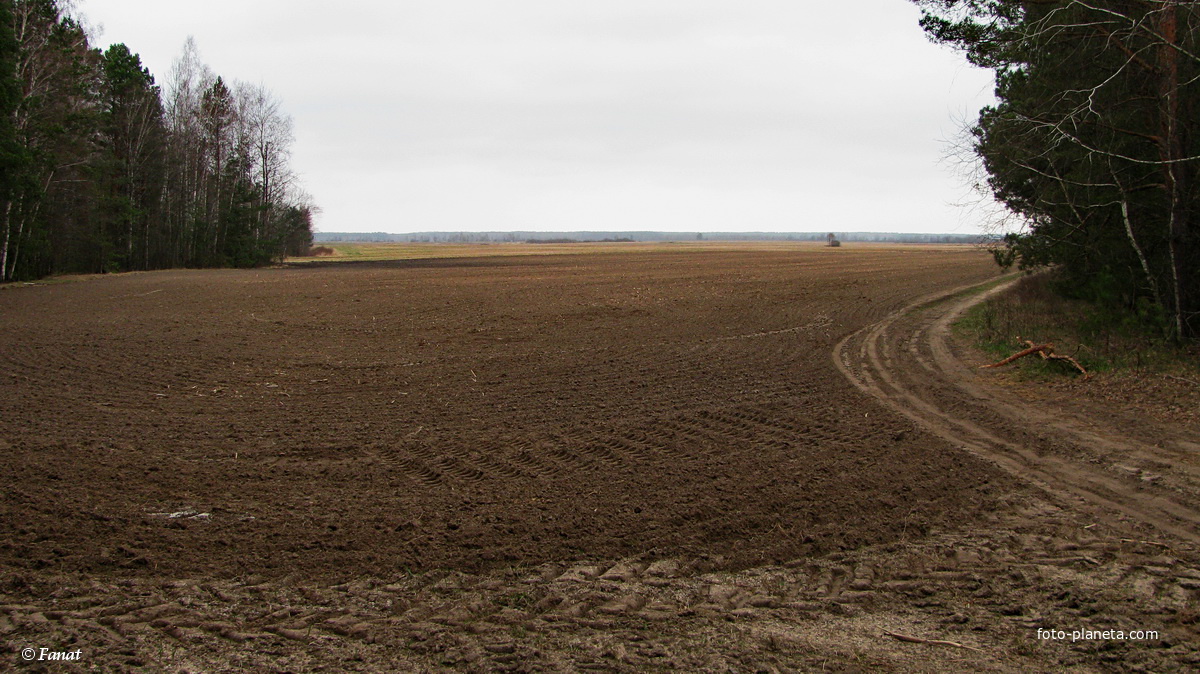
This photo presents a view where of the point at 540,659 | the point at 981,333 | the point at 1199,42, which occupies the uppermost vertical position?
the point at 1199,42

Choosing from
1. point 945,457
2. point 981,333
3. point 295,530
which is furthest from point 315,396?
point 981,333

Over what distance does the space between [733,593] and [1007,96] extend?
14730 millimetres

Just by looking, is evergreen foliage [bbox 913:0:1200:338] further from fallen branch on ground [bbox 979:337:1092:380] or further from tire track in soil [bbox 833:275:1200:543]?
tire track in soil [bbox 833:275:1200:543]

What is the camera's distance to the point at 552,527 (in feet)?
16.4

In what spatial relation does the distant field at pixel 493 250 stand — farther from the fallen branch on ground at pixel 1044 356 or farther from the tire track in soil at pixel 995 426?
the fallen branch on ground at pixel 1044 356

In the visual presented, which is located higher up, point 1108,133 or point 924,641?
point 1108,133

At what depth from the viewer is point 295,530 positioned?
495cm

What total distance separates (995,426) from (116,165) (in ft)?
142

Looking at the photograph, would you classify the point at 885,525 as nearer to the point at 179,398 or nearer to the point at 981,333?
the point at 179,398

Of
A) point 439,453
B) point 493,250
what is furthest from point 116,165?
point 493,250

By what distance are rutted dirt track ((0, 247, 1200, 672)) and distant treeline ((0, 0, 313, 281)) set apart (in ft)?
77.3

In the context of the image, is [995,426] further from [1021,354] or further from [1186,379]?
[1021,354]

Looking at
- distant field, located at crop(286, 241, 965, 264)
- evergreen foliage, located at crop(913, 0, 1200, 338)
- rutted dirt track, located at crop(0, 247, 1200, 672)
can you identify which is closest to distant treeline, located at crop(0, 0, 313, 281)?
distant field, located at crop(286, 241, 965, 264)

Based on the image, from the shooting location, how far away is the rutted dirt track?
3586mm
